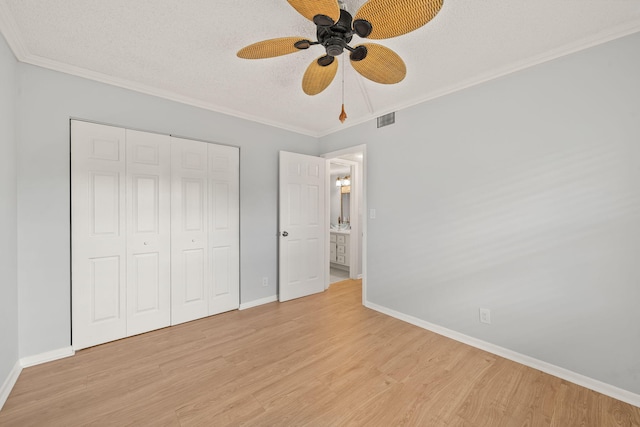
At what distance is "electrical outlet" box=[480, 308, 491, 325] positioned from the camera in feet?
7.86

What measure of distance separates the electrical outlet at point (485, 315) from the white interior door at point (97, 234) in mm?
3389

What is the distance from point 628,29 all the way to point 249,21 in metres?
2.53

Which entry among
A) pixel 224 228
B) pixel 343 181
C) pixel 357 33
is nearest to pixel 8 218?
pixel 224 228

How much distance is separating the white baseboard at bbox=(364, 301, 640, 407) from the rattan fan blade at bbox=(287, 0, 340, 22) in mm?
2831

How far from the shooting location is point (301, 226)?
12.5 ft

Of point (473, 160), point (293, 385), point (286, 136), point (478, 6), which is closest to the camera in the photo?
point (478, 6)

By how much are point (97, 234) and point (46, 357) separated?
105 centimetres

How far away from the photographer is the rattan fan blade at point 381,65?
1.58m

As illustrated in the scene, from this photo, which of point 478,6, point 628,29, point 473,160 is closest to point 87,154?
point 478,6

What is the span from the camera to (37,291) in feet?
7.05

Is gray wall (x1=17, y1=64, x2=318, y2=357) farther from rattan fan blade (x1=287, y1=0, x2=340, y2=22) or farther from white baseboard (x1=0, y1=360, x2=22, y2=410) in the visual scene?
rattan fan blade (x1=287, y1=0, x2=340, y2=22)

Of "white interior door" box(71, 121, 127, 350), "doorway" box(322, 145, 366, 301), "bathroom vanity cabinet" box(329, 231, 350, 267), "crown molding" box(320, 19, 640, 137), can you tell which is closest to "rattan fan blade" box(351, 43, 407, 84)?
"crown molding" box(320, 19, 640, 137)

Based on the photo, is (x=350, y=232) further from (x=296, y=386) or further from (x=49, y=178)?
(x=49, y=178)

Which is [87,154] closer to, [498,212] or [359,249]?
[498,212]
